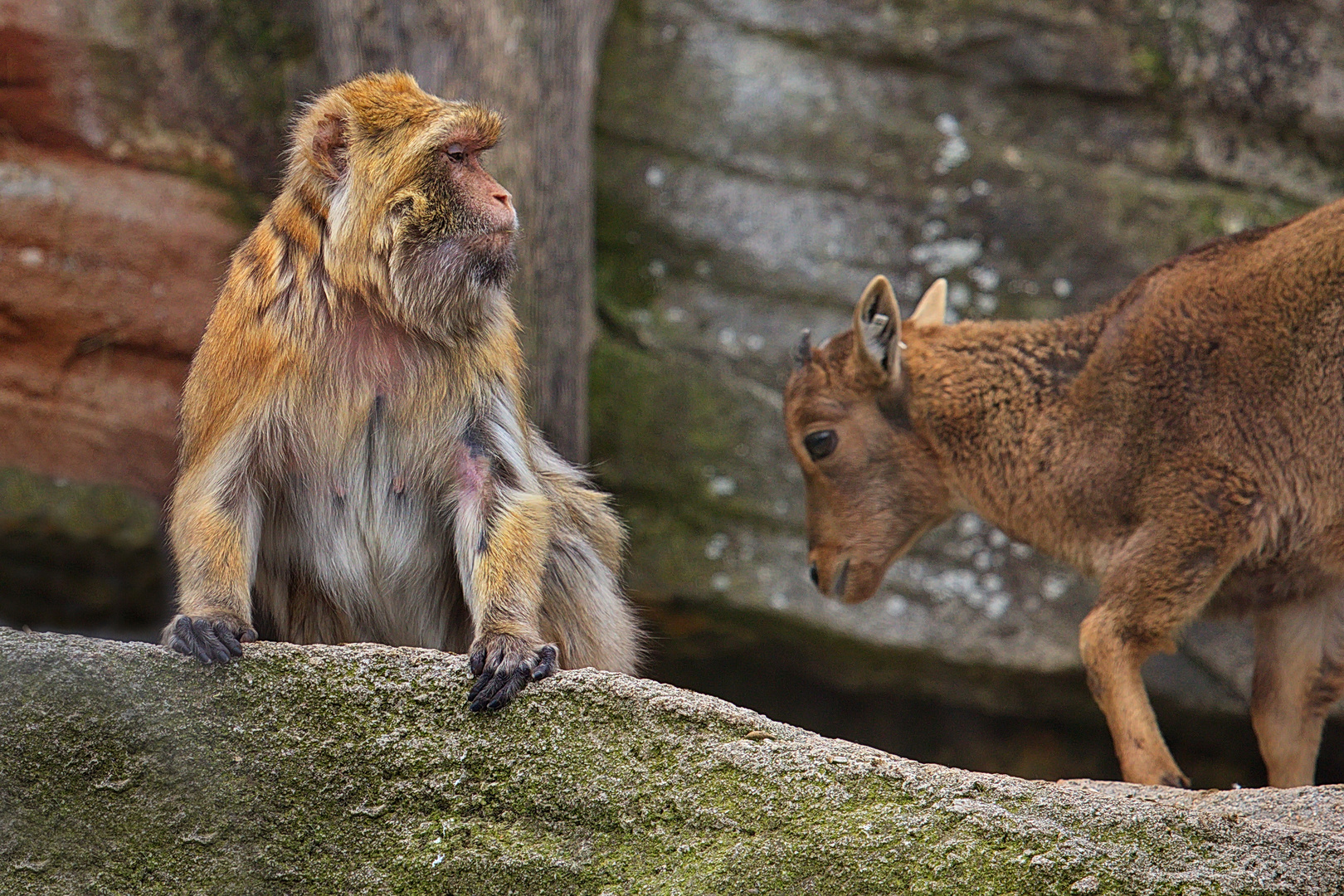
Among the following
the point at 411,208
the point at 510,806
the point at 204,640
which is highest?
the point at 411,208

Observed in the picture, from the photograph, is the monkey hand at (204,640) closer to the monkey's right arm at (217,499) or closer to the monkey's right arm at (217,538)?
the monkey's right arm at (217,538)

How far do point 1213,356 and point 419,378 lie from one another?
3087mm

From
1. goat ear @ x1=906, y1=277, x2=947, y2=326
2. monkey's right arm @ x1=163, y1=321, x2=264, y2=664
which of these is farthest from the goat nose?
monkey's right arm @ x1=163, y1=321, x2=264, y2=664

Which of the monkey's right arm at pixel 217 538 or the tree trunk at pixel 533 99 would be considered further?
the tree trunk at pixel 533 99

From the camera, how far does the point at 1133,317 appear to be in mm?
6047

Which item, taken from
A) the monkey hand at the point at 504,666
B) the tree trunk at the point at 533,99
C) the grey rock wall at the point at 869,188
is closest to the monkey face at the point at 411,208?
the monkey hand at the point at 504,666

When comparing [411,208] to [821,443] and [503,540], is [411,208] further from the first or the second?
[821,443]

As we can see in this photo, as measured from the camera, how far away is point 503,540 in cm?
468

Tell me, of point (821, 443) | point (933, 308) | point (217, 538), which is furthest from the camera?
point (933, 308)

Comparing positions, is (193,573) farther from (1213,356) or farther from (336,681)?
(1213,356)

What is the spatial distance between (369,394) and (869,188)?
5.30 meters

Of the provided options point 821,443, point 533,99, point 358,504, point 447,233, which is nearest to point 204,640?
point 358,504

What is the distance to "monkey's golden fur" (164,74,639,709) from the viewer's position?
467 cm

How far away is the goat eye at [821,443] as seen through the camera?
664 centimetres
